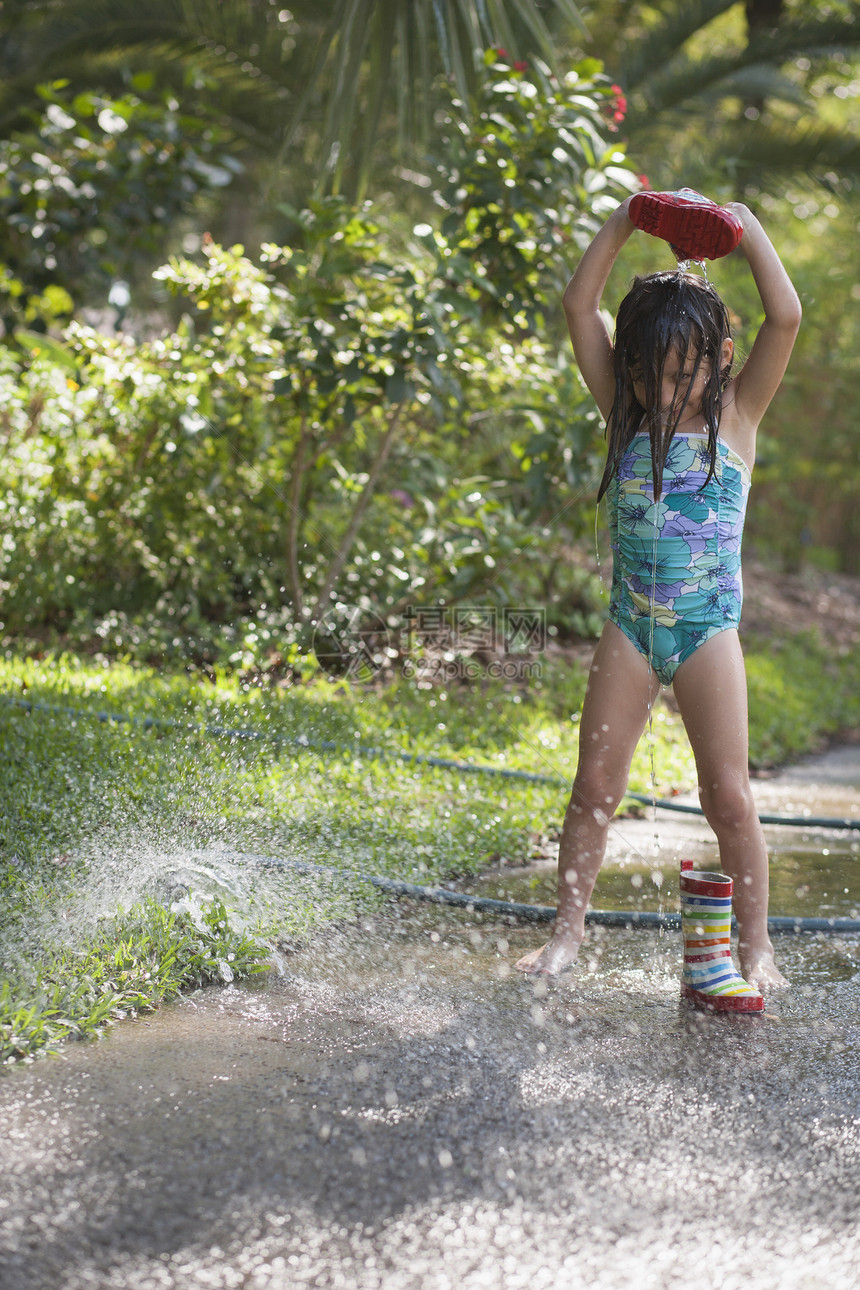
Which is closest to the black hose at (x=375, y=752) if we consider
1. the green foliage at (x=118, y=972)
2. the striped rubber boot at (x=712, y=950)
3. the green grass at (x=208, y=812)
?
the green grass at (x=208, y=812)

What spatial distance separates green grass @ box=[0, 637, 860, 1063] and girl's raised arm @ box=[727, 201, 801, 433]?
54.7 inches

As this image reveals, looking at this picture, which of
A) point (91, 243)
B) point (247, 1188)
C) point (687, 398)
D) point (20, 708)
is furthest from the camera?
point (91, 243)

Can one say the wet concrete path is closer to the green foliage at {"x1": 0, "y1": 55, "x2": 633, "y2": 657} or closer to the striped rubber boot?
the striped rubber boot

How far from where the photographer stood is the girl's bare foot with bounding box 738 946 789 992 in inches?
85.3

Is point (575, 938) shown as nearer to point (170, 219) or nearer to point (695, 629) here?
point (695, 629)

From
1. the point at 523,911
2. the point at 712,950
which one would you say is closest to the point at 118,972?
the point at 523,911

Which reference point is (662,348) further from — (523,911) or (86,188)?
(86,188)

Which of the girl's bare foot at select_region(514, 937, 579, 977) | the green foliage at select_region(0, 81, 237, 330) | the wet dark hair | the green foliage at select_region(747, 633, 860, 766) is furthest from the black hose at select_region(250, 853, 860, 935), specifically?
the green foliage at select_region(0, 81, 237, 330)

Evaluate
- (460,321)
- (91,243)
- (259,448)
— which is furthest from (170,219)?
(460,321)

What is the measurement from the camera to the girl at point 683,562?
214cm

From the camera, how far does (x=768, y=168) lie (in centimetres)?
800

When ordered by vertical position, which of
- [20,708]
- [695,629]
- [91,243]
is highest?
[91,243]

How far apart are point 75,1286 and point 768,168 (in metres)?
8.49

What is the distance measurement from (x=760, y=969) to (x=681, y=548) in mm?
853
